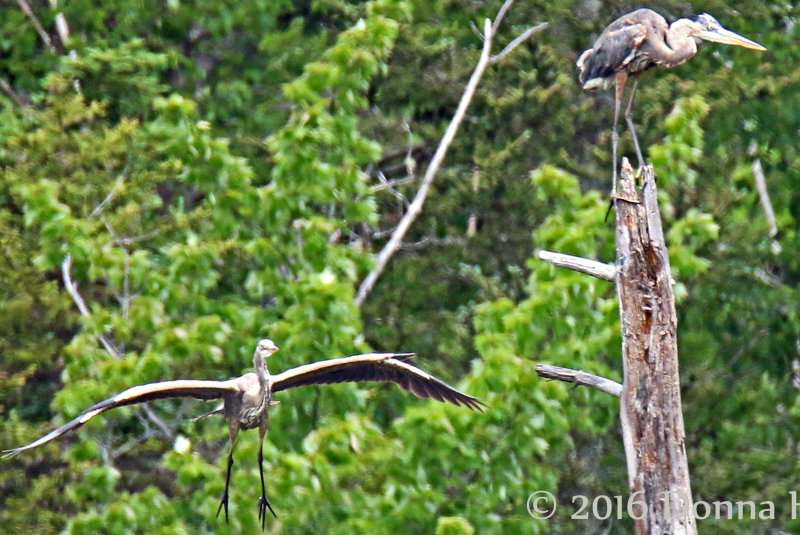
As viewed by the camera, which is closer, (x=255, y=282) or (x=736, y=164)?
(x=255, y=282)

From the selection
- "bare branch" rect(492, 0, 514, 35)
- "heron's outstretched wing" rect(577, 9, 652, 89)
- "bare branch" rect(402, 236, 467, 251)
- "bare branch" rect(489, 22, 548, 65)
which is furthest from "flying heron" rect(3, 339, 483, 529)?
"bare branch" rect(492, 0, 514, 35)

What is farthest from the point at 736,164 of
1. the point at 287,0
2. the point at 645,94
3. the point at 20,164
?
the point at 20,164

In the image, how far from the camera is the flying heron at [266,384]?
7.66 m

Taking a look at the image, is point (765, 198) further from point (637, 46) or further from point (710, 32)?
point (637, 46)

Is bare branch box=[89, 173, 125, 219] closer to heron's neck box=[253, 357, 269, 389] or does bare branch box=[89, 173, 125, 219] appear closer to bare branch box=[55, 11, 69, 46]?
bare branch box=[55, 11, 69, 46]

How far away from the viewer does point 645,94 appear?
12859 mm

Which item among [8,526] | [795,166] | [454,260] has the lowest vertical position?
[8,526]

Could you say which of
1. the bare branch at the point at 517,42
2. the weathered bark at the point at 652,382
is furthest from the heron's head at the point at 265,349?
the bare branch at the point at 517,42

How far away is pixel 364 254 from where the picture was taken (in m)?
11.7

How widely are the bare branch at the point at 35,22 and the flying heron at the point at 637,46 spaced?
715 centimetres

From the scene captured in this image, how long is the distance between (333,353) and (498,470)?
1.38 m

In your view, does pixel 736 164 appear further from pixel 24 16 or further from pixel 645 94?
pixel 24 16

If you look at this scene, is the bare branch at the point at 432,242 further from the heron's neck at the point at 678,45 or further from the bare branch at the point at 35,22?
the heron's neck at the point at 678,45

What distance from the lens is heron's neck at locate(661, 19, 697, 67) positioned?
8.93 m
